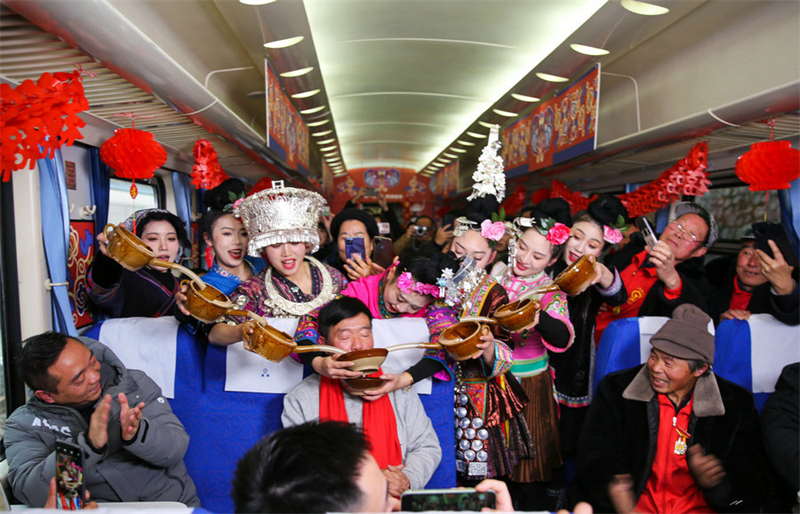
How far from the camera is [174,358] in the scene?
2568 mm

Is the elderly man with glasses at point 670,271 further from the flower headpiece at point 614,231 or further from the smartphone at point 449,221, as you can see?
the smartphone at point 449,221

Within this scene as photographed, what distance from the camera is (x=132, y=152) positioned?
3250 millimetres

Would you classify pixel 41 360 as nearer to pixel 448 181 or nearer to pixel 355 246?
pixel 355 246

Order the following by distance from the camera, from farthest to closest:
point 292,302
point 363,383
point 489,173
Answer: point 489,173, point 292,302, point 363,383

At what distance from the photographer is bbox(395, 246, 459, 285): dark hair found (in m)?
2.48

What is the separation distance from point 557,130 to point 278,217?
3833 mm

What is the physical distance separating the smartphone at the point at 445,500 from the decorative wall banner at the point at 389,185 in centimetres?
1701

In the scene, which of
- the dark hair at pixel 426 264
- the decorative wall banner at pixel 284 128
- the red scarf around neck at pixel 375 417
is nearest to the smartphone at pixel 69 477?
the red scarf around neck at pixel 375 417

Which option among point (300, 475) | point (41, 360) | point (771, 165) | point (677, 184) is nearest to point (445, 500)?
point (300, 475)

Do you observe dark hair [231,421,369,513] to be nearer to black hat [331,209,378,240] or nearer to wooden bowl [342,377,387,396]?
wooden bowl [342,377,387,396]

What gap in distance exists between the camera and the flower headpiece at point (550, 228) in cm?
281

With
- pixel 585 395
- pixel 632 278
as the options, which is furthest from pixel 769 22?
pixel 585 395

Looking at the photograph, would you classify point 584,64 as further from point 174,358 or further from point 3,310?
point 3,310

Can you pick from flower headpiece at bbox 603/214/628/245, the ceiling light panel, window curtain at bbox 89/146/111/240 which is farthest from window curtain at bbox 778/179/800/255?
window curtain at bbox 89/146/111/240
